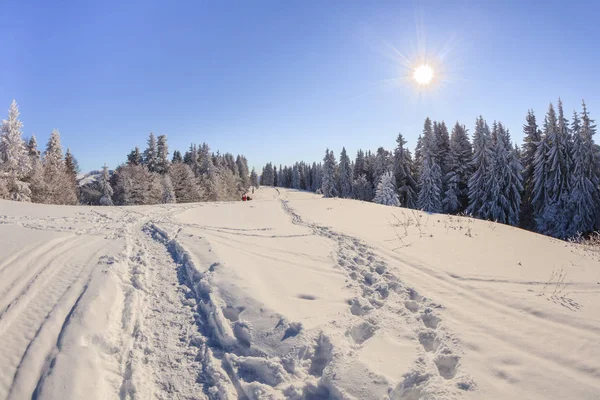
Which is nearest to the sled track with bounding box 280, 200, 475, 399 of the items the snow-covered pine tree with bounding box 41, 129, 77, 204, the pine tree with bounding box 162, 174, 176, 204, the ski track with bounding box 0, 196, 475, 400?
the ski track with bounding box 0, 196, 475, 400

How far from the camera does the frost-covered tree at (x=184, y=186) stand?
44906 millimetres

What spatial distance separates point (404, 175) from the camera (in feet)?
122

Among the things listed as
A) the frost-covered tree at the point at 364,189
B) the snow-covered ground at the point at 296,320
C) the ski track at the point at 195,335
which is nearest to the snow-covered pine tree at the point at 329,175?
the frost-covered tree at the point at 364,189

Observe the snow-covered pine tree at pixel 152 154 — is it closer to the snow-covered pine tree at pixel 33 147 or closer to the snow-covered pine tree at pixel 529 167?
the snow-covered pine tree at pixel 33 147

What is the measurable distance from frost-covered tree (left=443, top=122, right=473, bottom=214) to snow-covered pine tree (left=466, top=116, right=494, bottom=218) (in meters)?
2.27

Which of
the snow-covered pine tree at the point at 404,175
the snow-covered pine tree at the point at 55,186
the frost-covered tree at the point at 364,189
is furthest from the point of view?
the frost-covered tree at the point at 364,189

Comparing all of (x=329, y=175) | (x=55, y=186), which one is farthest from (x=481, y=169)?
(x=55, y=186)

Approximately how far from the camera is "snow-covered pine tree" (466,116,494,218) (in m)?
29.8

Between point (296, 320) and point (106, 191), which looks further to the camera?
point (106, 191)

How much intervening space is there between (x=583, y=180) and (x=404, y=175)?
54.5 feet

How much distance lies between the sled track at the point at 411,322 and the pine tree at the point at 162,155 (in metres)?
47.2

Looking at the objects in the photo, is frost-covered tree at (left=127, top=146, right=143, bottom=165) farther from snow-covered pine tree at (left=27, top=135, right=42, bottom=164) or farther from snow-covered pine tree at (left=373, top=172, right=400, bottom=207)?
snow-covered pine tree at (left=373, top=172, right=400, bottom=207)

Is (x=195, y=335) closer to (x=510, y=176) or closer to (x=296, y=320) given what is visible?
(x=296, y=320)

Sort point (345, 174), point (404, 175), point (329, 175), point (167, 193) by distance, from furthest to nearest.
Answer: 1. point (345, 174)
2. point (329, 175)
3. point (167, 193)
4. point (404, 175)
